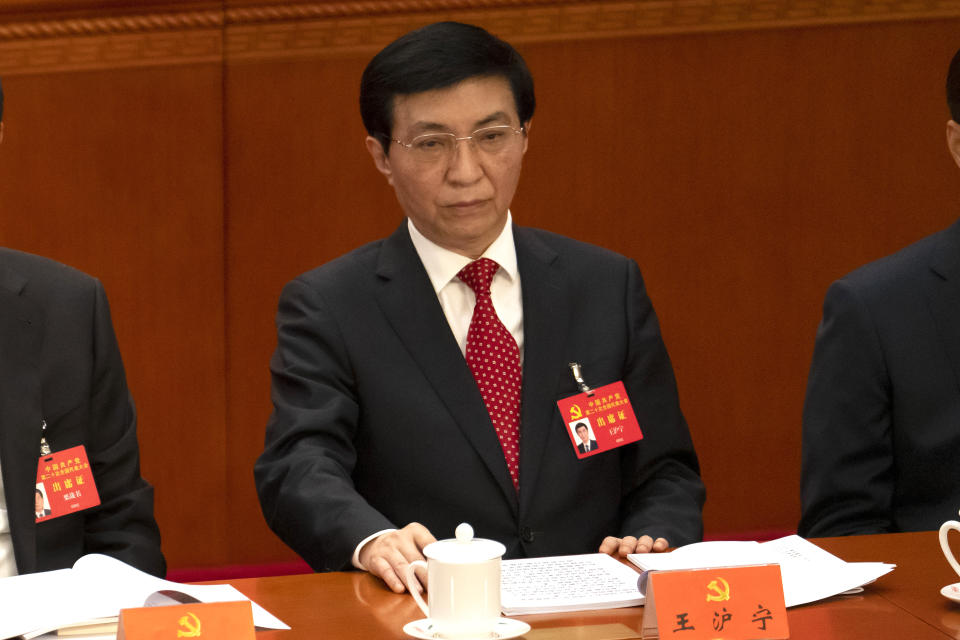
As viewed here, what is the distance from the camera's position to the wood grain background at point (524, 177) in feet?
12.2

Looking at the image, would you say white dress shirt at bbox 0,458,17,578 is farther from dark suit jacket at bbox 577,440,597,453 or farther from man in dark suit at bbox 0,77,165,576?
dark suit jacket at bbox 577,440,597,453

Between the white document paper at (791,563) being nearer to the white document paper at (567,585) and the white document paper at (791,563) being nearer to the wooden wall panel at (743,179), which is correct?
the white document paper at (567,585)

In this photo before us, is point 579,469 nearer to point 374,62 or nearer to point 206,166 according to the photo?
point 374,62

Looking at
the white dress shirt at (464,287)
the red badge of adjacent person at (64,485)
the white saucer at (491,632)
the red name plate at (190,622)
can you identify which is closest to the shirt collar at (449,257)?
the white dress shirt at (464,287)

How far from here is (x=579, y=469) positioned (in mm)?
2236

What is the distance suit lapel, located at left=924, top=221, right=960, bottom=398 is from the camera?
2246mm

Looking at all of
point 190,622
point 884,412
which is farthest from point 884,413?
point 190,622

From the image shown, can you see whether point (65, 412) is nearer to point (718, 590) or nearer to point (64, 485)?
point (64, 485)

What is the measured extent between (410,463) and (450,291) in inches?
13.0

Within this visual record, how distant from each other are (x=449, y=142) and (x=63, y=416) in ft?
2.68

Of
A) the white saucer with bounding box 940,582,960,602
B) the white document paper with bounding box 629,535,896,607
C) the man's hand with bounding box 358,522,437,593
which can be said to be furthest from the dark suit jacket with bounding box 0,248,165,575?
the white saucer with bounding box 940,582,960,602

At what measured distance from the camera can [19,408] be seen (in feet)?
6.78

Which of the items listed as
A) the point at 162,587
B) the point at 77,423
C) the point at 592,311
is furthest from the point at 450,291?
the point at 162,587

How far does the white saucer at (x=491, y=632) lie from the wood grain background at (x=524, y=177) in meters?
2.46
